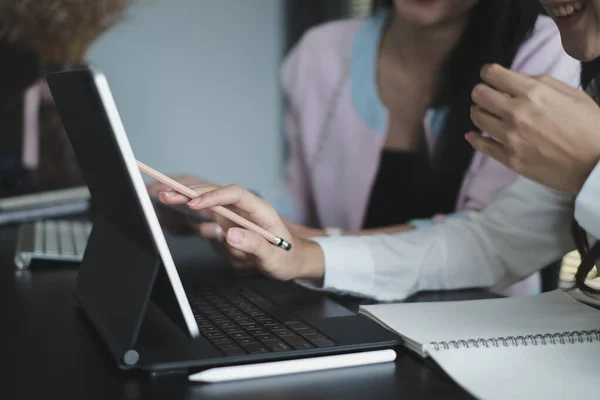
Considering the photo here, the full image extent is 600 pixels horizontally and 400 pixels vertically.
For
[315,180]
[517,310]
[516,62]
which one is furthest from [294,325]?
[315,180]

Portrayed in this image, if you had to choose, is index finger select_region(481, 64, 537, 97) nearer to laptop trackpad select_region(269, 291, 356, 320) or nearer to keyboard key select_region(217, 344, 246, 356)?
laptop trackpad select_region(269, 291, 356, 320)

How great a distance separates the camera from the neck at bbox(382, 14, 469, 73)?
4.56 feet

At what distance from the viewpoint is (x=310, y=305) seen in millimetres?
812

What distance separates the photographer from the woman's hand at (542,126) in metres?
0.74

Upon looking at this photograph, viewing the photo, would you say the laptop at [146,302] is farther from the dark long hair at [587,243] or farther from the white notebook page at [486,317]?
the dark long hair at [587,243]

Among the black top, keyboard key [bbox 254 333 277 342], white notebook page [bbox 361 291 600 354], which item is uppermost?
keyboard key [bbox 254 333 277 342]

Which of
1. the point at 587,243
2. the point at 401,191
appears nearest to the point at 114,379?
the point at 587,243

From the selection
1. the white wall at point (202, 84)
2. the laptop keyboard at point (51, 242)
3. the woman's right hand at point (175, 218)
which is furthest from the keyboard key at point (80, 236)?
the white wall at point (202, 84)

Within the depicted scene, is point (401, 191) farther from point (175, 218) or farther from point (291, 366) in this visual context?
point (291, 366)

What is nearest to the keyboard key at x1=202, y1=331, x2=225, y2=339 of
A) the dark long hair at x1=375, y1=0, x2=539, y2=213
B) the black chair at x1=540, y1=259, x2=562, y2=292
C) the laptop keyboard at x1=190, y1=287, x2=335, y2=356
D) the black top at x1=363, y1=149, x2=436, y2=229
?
the laptop keyboard at x1=190, y1=287, x2=335, y2=356

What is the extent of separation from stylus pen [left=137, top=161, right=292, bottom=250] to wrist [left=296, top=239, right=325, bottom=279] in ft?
0.19

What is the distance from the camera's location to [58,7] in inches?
65.7

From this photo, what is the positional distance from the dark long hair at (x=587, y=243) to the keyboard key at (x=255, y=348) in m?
0.40

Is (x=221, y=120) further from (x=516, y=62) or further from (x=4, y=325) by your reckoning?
(x=4, y=325)
